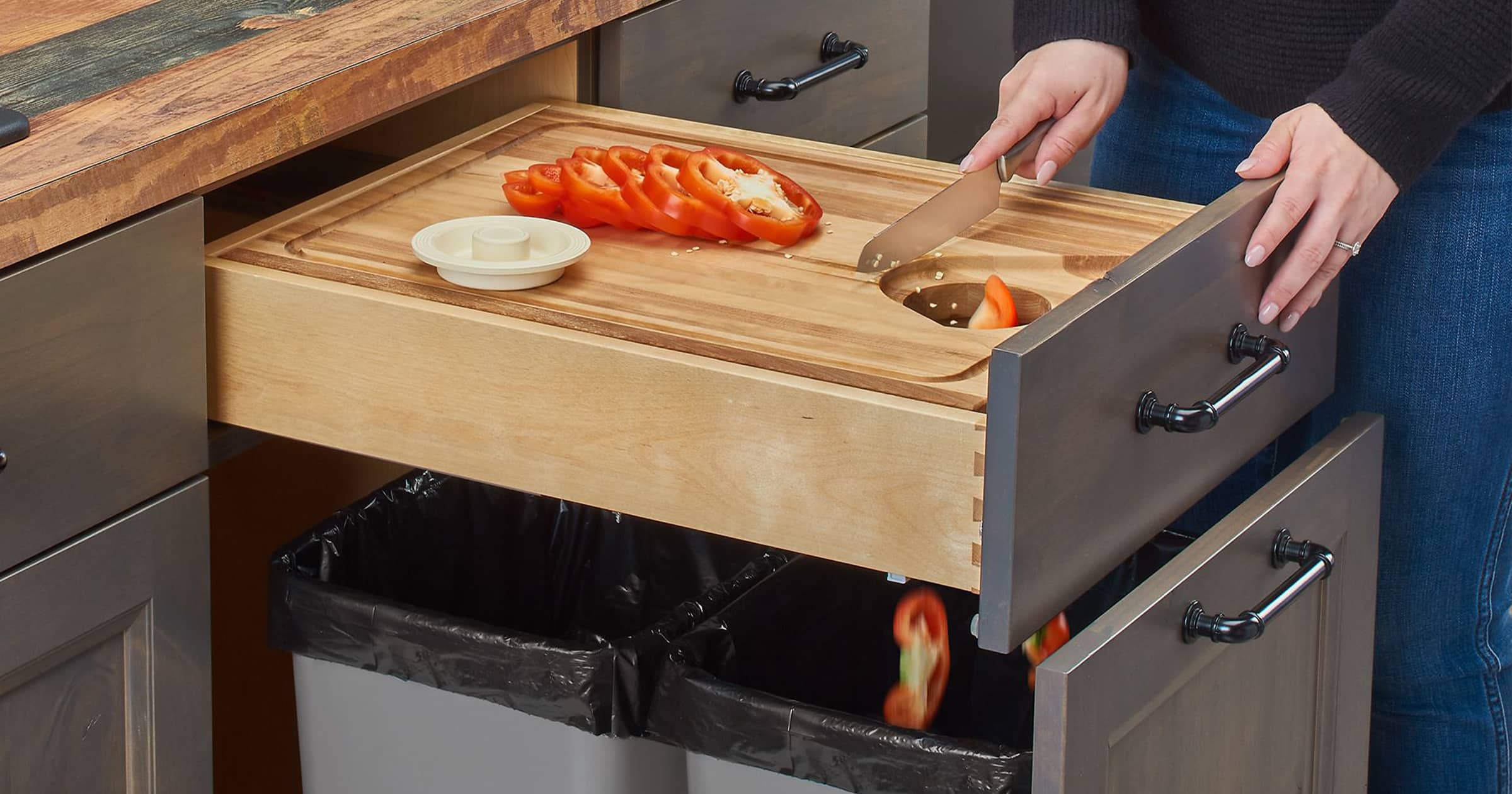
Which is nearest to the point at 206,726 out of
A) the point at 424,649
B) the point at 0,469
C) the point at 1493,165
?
the point at 424,649

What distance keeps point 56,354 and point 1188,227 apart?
652 millimetres

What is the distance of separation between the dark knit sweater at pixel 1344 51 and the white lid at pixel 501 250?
43 centimetres

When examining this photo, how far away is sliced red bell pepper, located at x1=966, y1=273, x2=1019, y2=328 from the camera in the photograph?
1070 millimetres

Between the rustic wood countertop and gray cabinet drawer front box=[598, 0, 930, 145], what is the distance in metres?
0.07

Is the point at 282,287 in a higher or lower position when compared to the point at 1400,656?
higher

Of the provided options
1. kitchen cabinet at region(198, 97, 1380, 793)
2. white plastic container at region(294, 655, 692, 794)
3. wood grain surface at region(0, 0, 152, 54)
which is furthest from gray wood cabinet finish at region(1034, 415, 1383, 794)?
wood grain surface at region(0, 0, 152, 54)

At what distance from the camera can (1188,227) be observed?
1.04m

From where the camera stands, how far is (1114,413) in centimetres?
99

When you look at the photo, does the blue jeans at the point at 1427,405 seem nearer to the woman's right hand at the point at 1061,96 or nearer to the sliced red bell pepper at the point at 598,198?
the woman's right hand at the point at 1061,96

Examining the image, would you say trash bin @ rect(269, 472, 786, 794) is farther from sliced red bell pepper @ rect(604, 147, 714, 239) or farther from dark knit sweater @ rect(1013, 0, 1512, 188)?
dark knit sweater @ rect(1013, 0, 1512, 188)


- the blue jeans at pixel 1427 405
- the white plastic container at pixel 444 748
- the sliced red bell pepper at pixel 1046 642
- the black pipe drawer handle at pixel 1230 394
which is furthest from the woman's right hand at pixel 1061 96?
the white plastic container at pixel 444 748

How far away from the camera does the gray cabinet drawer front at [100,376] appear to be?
98 cm

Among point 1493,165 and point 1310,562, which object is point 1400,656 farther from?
point 1493,165

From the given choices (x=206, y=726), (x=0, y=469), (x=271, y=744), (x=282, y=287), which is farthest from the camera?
(x=271, y=744)
